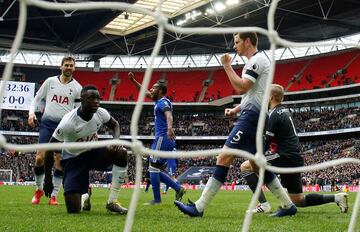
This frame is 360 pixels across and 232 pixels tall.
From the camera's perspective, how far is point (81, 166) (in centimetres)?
505

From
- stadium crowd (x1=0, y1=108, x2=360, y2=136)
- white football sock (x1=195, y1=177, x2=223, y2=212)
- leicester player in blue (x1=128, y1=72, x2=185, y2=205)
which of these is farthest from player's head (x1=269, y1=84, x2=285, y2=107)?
stadium crowd (x1=0, y1=108, x2=360, y2=136)

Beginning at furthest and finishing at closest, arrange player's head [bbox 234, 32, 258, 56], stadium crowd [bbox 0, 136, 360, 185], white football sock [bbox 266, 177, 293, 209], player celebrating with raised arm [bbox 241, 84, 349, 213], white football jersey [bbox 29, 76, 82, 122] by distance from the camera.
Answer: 1. stadium crowd [bbox 0, 136, 360, 185]
2. white football jersey [bbox 29, 76, 82, 122]
3. player celebrating with raised arm [bbox 241, 84, 349, 213]
4. white football sock [bbox 266, 177, 293, 209]
5. player's head [bbox 234, 32, 258, 56]

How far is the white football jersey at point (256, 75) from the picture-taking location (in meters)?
4.26

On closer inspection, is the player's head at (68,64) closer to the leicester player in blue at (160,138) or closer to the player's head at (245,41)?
the leicester player in blue at (160,138)

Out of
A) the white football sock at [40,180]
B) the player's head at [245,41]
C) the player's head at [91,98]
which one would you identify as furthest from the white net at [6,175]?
the player's head at [245,41]

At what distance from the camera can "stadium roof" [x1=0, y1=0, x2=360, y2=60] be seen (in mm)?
29062

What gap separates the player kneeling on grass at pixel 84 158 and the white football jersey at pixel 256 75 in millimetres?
1378

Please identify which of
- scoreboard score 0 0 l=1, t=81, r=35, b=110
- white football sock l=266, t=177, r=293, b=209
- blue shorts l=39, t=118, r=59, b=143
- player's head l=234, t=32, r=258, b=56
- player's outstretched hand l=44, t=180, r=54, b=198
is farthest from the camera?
scoreboard score 0 0 l=1, t=81, r=35, b=110

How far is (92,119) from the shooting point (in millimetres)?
5043

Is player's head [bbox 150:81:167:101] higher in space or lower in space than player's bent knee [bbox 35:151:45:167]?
higher

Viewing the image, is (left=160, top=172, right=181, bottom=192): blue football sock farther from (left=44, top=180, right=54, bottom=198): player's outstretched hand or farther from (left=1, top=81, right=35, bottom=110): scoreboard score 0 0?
(left=1, top=81, right=35, bottom=110): scoreboard score 0 0

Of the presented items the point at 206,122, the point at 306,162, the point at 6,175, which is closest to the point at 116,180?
the point at 6,175

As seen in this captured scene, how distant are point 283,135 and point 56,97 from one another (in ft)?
10.2

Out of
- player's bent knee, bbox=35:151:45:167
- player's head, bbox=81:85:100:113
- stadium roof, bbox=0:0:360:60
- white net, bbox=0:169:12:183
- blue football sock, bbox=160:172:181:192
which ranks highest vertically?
stadium roof, bbox=0:0:360:60
